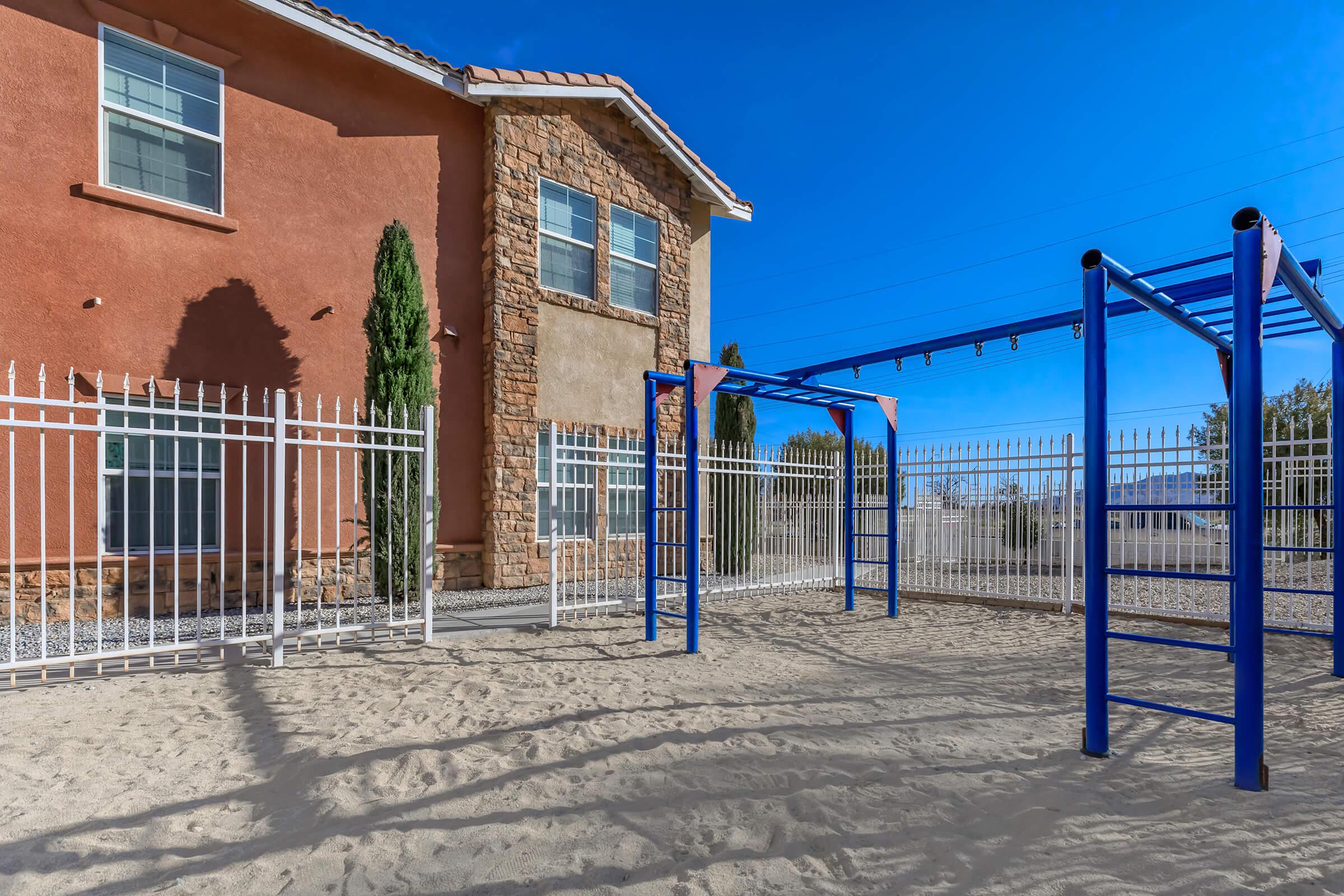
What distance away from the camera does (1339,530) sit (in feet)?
18.0

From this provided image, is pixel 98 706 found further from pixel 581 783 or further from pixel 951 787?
pixel 951 787

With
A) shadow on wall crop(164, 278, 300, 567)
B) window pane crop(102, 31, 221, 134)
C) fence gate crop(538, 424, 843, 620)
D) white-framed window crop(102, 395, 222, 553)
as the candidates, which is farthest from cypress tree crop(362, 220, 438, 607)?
window pane crop(102, 31, 221, 134)

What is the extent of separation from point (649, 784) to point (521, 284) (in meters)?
8.64

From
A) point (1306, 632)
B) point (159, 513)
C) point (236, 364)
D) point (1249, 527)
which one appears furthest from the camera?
point (236, 364)

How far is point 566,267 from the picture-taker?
11648 mm

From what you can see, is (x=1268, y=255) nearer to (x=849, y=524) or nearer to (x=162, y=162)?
(x=849, y=524)

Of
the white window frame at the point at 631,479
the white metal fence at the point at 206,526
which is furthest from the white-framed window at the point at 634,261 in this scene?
the white metal fence at the point at 206,526

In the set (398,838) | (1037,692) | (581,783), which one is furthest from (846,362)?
(398,838)

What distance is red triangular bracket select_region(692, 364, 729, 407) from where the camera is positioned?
7.04m

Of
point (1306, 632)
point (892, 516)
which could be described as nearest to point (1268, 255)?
point (1306, 632)

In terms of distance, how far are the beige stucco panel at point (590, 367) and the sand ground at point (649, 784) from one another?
5.85 m

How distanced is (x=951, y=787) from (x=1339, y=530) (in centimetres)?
437

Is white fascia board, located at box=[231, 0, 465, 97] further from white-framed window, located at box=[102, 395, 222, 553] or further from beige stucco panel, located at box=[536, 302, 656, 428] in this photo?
white-framed window, located at box=[102, 395, 222, 553]

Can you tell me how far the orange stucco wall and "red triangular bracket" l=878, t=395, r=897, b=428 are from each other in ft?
18.7
